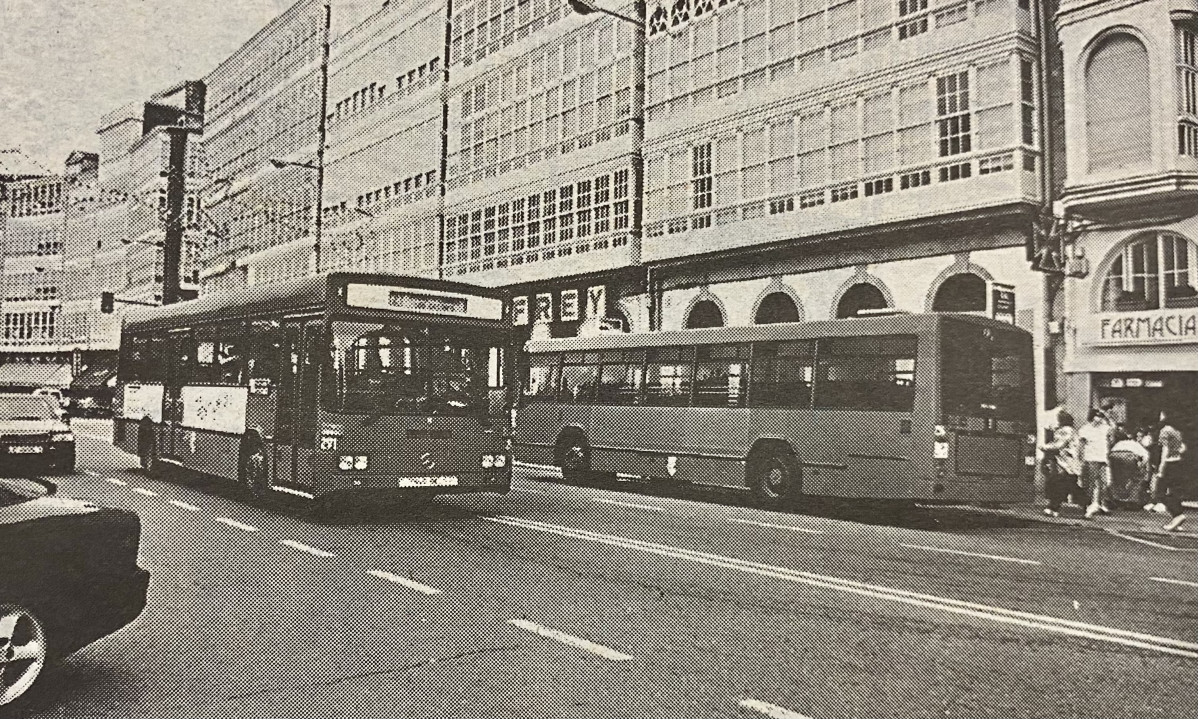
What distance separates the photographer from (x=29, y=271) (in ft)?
27.1

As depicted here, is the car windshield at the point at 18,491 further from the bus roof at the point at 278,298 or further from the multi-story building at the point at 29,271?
the bus roof at the point at 278,298

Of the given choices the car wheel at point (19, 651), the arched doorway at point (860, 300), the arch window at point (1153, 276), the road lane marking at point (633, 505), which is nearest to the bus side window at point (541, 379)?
the road lane marking at point (633, 505)

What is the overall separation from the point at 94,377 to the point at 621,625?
825cm

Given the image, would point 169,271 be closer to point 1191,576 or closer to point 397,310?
point 397,310

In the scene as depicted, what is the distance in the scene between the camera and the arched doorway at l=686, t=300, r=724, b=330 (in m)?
20.5

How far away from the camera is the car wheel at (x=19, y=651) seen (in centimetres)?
434

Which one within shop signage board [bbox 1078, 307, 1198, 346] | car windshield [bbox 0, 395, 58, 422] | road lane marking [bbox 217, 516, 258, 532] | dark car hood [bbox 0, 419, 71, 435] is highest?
shop signage board [bbox 1078, 307, 1198, 346]

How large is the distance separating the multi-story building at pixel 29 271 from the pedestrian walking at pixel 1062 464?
12.2 metres

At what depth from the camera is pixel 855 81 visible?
17.3m

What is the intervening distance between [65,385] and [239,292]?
259cm

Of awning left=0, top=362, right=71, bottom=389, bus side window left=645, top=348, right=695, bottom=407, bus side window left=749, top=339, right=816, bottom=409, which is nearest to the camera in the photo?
awning left=0, top=362, right=71, bottom=389

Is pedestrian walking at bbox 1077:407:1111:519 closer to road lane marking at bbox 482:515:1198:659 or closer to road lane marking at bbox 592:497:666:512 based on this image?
road lane marking at bbox 592:497:666:512

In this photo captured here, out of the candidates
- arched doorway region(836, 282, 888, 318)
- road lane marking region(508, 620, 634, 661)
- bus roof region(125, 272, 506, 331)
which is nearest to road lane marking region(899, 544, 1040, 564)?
bus roof region(125, 272, 506, 331)

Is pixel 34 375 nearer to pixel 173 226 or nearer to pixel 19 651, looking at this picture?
pixel 19 651
